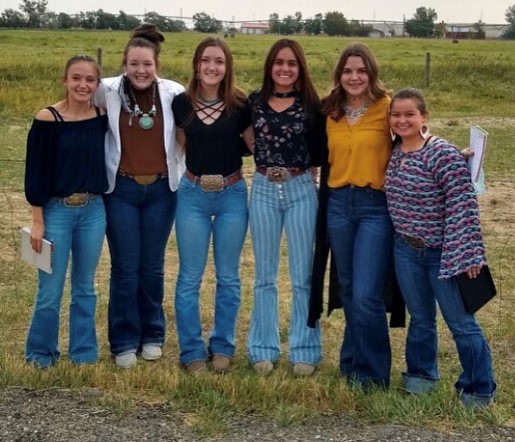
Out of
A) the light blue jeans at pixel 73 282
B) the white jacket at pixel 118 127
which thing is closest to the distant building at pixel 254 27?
the white jacket at pixel 118 127

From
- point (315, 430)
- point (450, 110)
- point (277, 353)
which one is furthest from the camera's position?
point (450, 110)

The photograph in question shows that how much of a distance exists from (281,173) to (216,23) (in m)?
93.5

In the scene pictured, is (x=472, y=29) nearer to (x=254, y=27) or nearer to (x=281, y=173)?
(x=254, y=27)

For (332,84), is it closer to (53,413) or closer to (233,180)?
(233,180)

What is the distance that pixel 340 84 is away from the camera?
4375 mm

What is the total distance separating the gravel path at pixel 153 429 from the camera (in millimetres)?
3416

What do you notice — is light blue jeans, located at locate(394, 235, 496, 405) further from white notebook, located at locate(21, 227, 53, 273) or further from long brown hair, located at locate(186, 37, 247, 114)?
white notebook, located at locate(21, 227, 53, 273)

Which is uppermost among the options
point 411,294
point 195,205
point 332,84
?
point 332,84

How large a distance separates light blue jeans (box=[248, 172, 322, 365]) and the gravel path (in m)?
1.19

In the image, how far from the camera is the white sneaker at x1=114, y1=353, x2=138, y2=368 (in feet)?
16.3

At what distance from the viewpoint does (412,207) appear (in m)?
4.00

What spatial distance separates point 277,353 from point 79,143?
5.72ft

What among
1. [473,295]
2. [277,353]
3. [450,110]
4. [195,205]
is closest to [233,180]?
[195,205]

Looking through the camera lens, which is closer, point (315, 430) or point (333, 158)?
point (315, 430)
